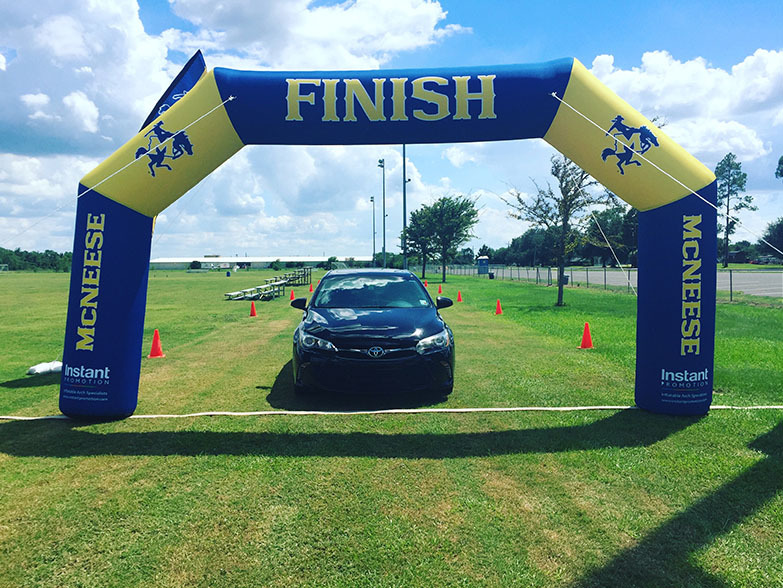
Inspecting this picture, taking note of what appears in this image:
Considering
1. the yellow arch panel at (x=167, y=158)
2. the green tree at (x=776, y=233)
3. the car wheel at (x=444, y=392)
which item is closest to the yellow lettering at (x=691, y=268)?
the car wheel at (x=444, y=392)

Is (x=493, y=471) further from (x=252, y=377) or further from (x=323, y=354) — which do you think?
(x=252, y=377)

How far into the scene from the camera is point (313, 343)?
5863mm

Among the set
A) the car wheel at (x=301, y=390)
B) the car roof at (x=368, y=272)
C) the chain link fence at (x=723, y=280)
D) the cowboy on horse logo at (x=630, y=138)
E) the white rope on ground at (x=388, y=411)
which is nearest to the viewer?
the cowboy on horse logo at (x=630, y=138)

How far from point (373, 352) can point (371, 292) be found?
1805 mm

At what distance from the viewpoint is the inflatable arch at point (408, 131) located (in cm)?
528

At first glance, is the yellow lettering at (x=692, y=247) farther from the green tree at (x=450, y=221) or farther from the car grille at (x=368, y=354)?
the green tree at (x=450, y=221)

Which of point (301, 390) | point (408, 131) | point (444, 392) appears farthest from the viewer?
point (444, 392)

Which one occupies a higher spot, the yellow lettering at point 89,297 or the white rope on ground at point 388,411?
the yellow lettering at point 89,297

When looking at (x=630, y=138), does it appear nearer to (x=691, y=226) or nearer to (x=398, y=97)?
(x=691, y=226)

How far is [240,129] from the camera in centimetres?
550

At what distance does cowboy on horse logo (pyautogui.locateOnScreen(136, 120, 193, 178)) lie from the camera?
5363mm

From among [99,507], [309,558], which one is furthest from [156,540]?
[309,558]

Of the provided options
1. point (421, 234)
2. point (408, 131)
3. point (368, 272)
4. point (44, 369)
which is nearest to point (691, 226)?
point (408, 131)

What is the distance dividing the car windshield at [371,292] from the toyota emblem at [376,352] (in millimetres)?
1297
